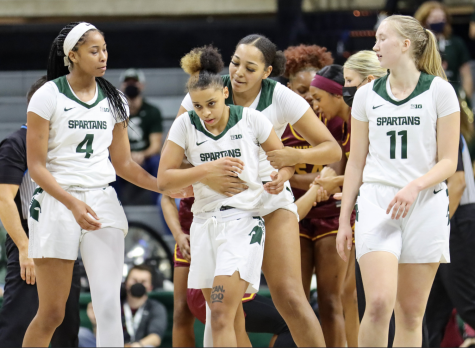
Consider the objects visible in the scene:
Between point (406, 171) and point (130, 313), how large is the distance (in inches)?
120

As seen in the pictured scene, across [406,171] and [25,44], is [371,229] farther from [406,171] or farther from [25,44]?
[25,44]

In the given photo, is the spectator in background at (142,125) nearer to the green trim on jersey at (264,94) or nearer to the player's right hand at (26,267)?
the player's right hand at (26,267)

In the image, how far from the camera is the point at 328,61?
4.93 m

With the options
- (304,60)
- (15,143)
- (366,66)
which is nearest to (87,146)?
(15,143)

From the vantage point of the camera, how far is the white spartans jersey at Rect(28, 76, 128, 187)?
135 inches

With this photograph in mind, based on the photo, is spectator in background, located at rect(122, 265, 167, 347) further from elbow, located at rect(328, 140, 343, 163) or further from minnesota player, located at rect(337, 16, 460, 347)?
minnesota player, located at rect(337, 16, 460, 347)

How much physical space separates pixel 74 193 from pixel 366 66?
185 centimetres

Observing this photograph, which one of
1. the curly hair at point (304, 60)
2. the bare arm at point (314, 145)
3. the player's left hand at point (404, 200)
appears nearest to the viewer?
the player's left hand at point (404, 200)

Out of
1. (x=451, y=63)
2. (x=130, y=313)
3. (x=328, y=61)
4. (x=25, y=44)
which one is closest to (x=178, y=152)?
(x=328, y=61)

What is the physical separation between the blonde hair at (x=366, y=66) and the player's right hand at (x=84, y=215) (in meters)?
1.78

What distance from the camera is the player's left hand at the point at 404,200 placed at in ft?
10.2

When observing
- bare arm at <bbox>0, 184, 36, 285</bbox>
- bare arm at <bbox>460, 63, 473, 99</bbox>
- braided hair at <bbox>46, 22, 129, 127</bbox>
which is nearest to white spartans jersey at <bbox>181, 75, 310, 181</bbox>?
braided hair at <bbox>46, 22, 129, 127</bbox>

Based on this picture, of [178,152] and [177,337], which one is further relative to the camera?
[177,337]

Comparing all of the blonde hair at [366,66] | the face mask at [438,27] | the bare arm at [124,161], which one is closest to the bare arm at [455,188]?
the blonde hair at [366,66]
